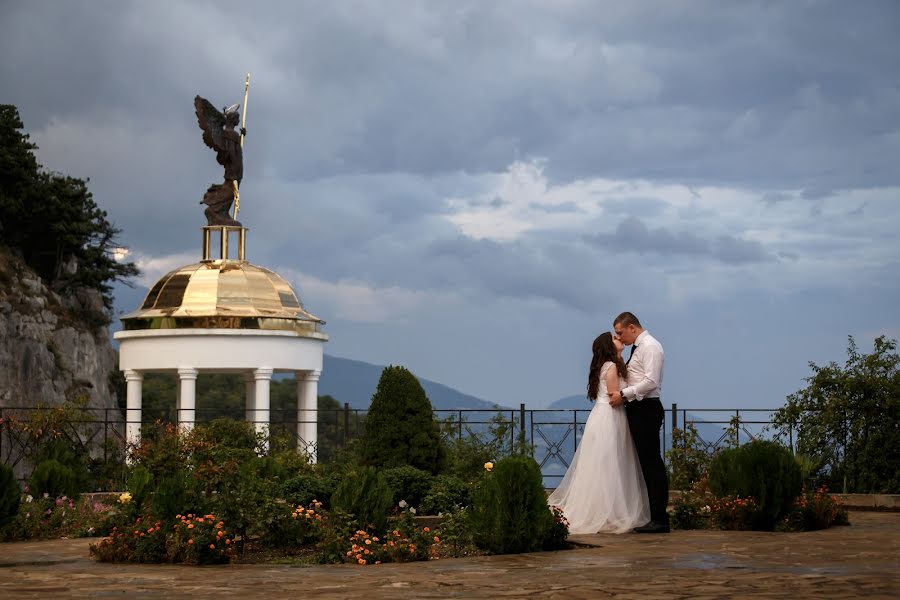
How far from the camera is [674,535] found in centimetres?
1261

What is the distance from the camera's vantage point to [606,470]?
1319 centimetres

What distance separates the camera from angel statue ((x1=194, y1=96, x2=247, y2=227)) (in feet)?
96.5

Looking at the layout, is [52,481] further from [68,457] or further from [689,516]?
[689,516]

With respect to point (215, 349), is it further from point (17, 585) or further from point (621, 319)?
point (17, 585)

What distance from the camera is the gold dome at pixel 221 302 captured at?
87.0 feet

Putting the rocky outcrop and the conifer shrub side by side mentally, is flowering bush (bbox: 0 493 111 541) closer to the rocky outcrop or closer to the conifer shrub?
the conifer shrub

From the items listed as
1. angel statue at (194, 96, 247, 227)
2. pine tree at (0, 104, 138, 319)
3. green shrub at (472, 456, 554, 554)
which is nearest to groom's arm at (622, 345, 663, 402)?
green shrub at (472, 456, 554, 554)

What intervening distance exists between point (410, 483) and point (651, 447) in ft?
10.3

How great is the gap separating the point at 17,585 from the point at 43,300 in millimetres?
41219

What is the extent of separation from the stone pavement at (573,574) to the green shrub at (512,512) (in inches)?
9.5

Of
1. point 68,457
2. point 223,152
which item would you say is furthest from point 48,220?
point 68,457

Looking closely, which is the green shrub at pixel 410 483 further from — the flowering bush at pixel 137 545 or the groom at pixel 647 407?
the flowering bush at pixel 137 545

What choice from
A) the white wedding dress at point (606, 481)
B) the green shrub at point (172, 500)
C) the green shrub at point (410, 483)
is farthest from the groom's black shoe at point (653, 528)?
the green shrub at point (172, 500)

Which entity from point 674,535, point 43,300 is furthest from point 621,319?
point 43,300
